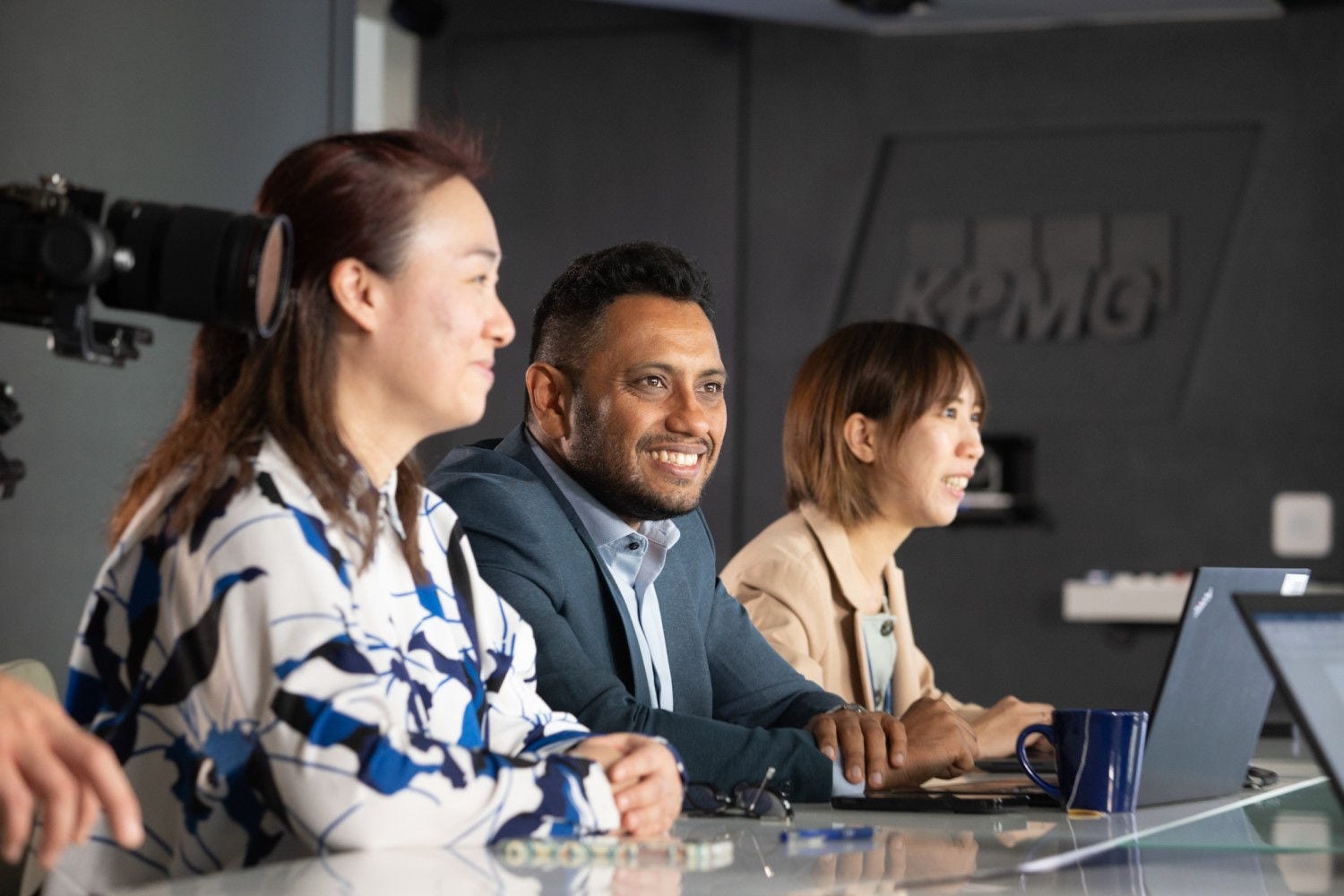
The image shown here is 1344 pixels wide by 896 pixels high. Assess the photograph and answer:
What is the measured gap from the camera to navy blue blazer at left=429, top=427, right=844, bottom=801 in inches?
71.7

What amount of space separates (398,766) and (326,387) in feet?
1.30

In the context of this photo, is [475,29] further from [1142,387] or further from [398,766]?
[398,766]

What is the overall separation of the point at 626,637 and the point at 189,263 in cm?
97

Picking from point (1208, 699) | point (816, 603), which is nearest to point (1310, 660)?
point (1208, 699)

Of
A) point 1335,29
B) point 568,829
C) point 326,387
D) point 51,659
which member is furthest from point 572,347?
point 1335,29

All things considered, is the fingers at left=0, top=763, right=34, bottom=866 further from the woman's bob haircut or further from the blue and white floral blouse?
the woman's bob haircut

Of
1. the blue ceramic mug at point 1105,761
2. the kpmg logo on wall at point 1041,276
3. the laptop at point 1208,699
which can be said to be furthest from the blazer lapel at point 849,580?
the kpmg logo on wall at point 1041,276

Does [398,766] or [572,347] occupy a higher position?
[572,347]

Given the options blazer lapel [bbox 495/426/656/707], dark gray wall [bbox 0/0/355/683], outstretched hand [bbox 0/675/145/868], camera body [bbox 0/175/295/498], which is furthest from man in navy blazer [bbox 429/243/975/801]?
dark gray wall [bbox 0/0/355/683]

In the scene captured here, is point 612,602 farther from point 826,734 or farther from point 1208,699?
point 1208,699

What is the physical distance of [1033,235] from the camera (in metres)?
6.49

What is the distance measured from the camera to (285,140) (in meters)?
3.62

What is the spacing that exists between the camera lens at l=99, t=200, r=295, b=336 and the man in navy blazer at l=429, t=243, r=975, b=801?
2.53 feet

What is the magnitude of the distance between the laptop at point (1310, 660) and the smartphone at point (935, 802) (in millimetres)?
512
